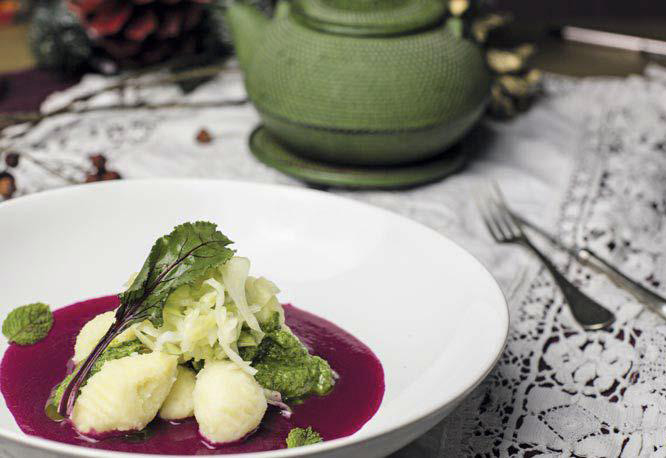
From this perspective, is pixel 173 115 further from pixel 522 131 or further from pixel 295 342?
pixel 295 342

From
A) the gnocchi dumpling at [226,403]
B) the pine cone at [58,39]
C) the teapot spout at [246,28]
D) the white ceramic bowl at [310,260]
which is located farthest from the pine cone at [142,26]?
the gnocchi dumpling at [226,403]

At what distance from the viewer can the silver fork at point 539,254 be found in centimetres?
88

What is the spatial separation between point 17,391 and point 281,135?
2.10 feet

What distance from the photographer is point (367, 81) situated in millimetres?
1099

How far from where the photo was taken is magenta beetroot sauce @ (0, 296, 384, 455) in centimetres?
59

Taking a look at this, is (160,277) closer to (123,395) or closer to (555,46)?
(123,395)

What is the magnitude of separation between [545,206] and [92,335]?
0.72 m

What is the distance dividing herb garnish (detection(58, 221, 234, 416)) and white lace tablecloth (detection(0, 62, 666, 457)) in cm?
24

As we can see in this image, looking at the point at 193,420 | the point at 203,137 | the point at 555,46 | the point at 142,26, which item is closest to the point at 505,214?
the point at 203,137

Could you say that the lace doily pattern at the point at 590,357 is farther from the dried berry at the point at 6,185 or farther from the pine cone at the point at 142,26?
the pine cone at the point at 142,26

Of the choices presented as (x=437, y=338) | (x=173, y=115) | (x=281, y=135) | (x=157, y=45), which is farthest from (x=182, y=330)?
(x=157, y=45)

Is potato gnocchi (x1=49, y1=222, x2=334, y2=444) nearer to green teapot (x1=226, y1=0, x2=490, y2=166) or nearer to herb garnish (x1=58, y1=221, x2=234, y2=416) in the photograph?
herb garnish (x1=58, y1=221, x2=234, y2=416)

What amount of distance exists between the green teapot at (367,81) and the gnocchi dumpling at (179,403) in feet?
1.88

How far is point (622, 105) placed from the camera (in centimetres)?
149
